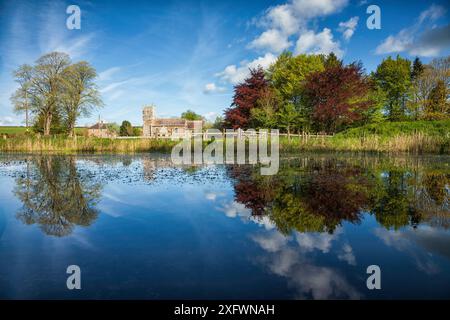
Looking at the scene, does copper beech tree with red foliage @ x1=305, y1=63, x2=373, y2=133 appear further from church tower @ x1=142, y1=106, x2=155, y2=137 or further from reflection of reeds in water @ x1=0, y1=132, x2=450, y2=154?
church tower @ x1=142, y1=106, x2=155, y2=137

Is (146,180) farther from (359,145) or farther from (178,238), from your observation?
(359,145)

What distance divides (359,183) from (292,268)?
6553 millimetres

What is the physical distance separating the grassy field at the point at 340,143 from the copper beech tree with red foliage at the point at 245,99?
751 cm

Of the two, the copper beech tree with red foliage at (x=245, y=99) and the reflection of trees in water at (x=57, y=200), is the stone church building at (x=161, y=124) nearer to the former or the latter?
the copper beech tree with red foliage at (x=245, y=99)

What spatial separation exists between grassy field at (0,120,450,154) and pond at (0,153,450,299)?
1223 cm

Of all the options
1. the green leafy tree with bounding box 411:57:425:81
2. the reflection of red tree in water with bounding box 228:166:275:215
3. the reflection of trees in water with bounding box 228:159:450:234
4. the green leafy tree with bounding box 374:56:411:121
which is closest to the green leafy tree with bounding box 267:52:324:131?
the green leafy tree with bounding box 374:56:411:121

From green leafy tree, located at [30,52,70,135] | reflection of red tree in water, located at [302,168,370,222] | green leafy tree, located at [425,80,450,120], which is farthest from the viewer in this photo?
green leafy tree, located at [30,52,70,135]

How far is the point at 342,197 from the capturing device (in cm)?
771

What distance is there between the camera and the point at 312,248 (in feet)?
14.8

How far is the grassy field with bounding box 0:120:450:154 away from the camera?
66.8ft

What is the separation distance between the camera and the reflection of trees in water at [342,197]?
5973 mm

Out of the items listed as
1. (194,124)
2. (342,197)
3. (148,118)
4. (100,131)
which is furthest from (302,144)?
(100,131)
